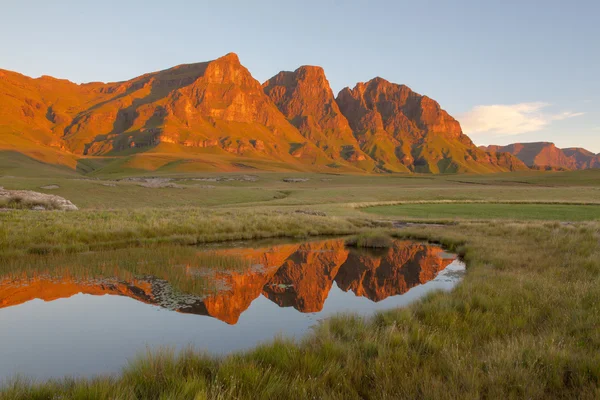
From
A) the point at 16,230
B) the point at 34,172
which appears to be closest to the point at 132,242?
the point at 16,230

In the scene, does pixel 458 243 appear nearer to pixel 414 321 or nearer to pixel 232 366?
pixel 414 321

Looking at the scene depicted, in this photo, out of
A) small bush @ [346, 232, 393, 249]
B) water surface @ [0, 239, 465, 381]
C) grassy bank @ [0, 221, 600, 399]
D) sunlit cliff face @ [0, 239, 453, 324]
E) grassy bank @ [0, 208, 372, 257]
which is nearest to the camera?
grassy bank @ [0, 221, 600, 399]

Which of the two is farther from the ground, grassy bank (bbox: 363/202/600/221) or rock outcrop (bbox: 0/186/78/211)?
grassy bank (bbox: 363/202/600/221)

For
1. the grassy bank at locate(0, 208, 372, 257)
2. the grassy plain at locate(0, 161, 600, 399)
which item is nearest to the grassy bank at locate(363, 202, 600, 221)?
the grassy bank at locate(0, 208, 372, 257)

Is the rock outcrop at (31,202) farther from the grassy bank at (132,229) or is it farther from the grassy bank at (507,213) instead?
the grassy bank at (507,213)

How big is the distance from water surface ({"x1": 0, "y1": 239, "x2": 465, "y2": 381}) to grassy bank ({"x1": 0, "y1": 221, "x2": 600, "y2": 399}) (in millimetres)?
1774

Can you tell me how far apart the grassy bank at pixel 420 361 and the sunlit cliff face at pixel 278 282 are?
3.76 metres

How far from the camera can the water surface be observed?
8703 millimetres

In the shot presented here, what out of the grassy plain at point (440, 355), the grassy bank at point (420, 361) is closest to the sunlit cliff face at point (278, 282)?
the grassy plain at point (440, 355)

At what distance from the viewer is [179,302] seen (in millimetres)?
11734

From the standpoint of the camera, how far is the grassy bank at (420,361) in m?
5.63

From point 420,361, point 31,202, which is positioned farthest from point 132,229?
point 420,361

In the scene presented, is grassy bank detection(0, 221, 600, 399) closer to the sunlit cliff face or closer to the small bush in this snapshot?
the sunlit cliff face

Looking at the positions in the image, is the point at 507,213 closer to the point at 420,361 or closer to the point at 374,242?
the point at 374,242
